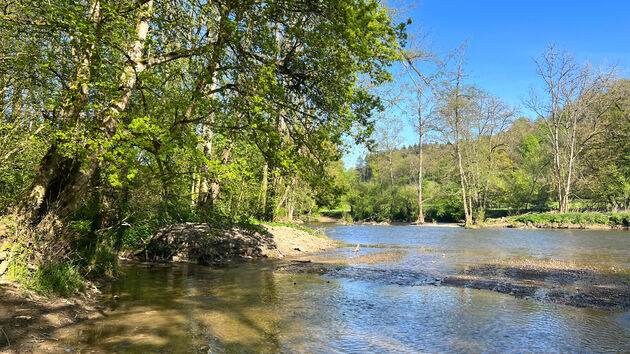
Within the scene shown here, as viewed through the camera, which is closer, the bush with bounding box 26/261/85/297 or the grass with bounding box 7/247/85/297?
the grass with bounding box 7/247/85/297

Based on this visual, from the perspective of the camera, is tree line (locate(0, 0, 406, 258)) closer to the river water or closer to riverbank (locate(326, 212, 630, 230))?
the river water

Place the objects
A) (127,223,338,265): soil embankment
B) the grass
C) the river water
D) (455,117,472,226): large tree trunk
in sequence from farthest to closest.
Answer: (455,117,472,226): large tree trunk, (127,223,338,265): soil embankment, the grass, the river water

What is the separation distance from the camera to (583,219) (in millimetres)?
38344

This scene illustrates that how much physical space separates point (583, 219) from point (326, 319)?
40449 millimetres

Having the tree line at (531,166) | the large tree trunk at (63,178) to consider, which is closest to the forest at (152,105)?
the large tree trunk at (63,178)

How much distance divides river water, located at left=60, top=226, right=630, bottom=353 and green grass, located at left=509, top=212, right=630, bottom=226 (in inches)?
1373

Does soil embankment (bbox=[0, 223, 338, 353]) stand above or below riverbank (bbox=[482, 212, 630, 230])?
below

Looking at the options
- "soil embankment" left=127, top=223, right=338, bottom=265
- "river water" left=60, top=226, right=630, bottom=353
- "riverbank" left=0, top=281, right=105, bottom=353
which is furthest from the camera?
"soil embankment" left=127, top=223, right=338, bottom=265

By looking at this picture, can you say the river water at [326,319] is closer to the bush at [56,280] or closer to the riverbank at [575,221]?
the bush at [56,280]

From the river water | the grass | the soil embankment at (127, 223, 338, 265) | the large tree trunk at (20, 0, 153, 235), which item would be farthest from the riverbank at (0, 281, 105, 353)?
the soil embankment at (127, 223, 338, 265)

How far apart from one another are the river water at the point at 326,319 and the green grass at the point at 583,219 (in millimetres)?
34868

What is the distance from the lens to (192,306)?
8219 mm

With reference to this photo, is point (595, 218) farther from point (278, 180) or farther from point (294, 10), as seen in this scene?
point (294, 10)

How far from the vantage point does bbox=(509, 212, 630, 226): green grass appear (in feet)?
121
